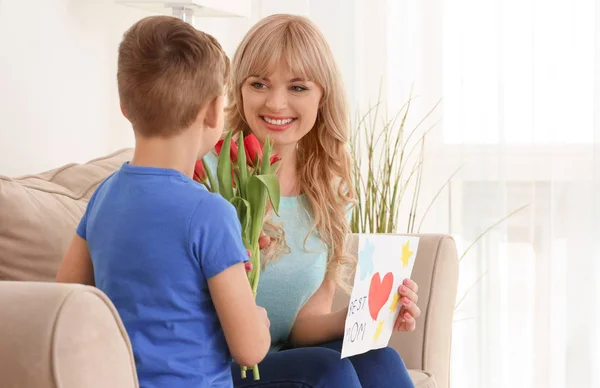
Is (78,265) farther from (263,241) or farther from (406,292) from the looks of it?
(406,292)

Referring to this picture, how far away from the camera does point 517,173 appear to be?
310 cm

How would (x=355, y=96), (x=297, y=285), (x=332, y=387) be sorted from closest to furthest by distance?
(x=332, y=387)
(x=297, y=285)
(x=355, y=96)

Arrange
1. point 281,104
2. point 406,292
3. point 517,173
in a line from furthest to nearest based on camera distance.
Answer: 1. point 517,173
2. point 281,104
3. point 406,292

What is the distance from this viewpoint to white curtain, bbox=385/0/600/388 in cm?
302

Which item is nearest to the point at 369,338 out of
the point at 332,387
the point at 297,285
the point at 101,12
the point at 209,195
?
the point at 332,387

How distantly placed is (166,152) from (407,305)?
0.65 metres

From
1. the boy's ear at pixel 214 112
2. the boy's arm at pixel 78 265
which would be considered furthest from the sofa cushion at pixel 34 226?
the boy's ear at pixel 214 112

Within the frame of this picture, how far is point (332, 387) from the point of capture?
1.47 m

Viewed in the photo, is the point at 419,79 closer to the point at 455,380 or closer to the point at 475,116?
the point at 475,116

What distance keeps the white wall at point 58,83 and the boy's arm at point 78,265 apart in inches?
32.9

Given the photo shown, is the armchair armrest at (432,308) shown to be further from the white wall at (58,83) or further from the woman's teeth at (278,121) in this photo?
the white wall at (58,83)

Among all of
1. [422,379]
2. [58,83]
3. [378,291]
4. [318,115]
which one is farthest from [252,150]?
[58,83]

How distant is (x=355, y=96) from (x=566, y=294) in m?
1.07

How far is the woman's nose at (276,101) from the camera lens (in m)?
1.74
